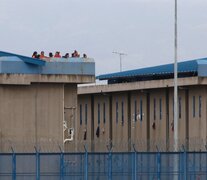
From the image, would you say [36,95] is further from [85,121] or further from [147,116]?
[85,121]

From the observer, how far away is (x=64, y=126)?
5291 centimetres

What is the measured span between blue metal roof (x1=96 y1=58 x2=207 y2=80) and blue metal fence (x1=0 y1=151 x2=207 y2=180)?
44.0 feet

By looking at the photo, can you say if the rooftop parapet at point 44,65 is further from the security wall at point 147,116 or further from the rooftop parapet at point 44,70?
the security wall at point 147,116

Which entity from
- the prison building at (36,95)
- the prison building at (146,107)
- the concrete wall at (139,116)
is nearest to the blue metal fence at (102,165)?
the prison building at (146,107)

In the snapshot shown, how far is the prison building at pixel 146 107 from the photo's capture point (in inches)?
2362

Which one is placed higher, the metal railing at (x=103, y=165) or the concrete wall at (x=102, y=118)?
the concrete wall at (x=102, y=118)

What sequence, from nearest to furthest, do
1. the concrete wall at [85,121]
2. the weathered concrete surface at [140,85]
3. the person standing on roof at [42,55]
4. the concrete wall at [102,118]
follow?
the person standing on roof at [42,55] → the weathered concrete surface at [140,85] → the concrete wall at [102,118] → the concrete wall at [85,121]

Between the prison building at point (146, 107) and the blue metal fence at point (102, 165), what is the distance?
16.3 feet

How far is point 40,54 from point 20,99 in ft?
7.62

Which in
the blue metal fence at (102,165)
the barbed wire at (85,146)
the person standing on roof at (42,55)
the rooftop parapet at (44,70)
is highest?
the person standing on roof at (42,55)

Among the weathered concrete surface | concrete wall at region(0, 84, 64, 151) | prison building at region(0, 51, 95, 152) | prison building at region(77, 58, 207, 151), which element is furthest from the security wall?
prison building at region(0, 51, 95, 152)

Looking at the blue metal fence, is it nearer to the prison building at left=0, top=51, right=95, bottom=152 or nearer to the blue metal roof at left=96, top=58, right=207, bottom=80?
the prison building at left=0, top=51, right=95, bottom=152

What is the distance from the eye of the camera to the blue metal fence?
44.6 m

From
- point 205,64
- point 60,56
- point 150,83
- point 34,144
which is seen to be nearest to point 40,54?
point 60,56
